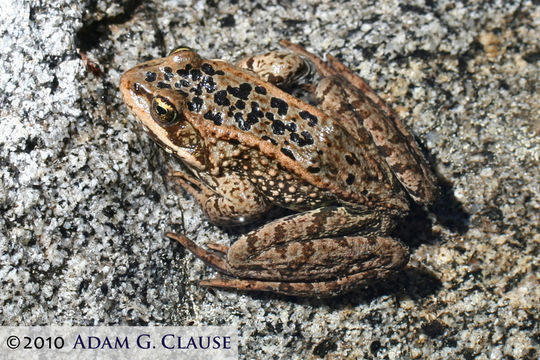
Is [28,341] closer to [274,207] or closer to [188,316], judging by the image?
[188,316]

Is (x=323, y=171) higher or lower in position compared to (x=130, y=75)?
lower

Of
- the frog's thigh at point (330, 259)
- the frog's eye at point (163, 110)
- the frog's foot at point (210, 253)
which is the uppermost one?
the frog's eye at point (163, 110)

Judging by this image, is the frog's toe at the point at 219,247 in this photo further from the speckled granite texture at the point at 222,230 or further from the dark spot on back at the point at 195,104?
the dark spot on back at the point at 195,104

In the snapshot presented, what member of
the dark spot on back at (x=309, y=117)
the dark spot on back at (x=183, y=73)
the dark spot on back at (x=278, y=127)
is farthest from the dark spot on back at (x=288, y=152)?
the dark spot on back at (x=183, y=73)

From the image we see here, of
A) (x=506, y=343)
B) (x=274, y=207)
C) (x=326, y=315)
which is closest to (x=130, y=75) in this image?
(x=274, y=207)

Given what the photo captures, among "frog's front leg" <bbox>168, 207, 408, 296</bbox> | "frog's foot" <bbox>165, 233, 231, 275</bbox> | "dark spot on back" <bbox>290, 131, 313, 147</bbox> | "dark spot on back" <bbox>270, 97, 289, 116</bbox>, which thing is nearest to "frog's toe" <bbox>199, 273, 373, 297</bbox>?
"frog's front leg" <bbox>168, 207, 408, 296</bbox>

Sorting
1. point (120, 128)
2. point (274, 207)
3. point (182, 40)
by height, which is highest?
point (182, 40)

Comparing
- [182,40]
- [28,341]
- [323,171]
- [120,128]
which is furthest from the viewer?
[182,40]
